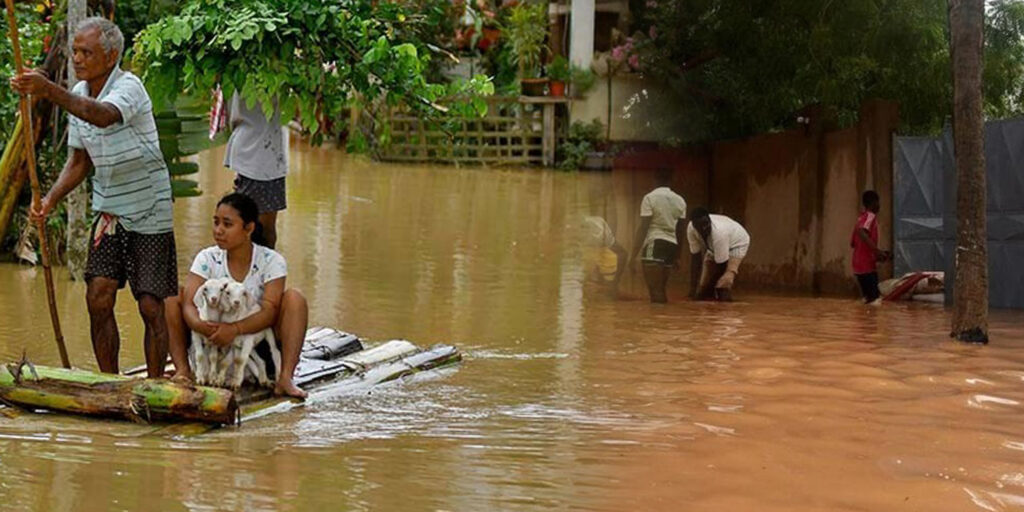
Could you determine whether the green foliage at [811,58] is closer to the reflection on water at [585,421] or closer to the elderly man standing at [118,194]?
the reflection on water at [585,421]

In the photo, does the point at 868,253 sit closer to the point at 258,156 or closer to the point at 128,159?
the point at 258,156

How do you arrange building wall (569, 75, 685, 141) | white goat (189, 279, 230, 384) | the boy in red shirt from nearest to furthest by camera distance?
white goat (189, 279, 230, 384)
the boy in red shirt
building wall (569, 75, 685, 141)

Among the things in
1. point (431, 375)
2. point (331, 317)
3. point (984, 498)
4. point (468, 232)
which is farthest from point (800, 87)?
point (984, 498)

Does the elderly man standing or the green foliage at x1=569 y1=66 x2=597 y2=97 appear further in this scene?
the green foliage at x1=569 y1=66 x2=597 y2=97

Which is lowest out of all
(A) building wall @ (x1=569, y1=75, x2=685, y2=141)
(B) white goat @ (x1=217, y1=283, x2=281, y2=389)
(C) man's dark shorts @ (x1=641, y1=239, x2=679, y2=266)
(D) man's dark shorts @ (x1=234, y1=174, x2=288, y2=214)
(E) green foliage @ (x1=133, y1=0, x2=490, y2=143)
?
(B) white goat @ (x1=217, y1=283, x2=281, y2=389)

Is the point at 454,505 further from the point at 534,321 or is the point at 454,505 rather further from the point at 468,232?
the point at 468,232

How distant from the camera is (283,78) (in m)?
7.59

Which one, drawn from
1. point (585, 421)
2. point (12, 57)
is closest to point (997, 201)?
point (585, 421)

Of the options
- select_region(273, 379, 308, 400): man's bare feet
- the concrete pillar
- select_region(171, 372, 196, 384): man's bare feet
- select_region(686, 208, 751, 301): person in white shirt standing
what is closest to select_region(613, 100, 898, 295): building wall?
select_region(686, 208, 751, 301): person in white shirt standing

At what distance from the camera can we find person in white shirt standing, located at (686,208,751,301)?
12484mm

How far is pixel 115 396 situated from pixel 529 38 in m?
20.3

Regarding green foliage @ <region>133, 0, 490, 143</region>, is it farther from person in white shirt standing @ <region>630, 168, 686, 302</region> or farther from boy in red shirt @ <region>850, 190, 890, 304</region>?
boy in red shirt @ <region>850, 190, 890, 304</region>

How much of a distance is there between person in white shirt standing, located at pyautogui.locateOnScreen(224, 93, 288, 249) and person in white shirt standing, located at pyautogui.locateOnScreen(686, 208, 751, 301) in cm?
504

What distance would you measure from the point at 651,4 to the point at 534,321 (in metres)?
5.94
